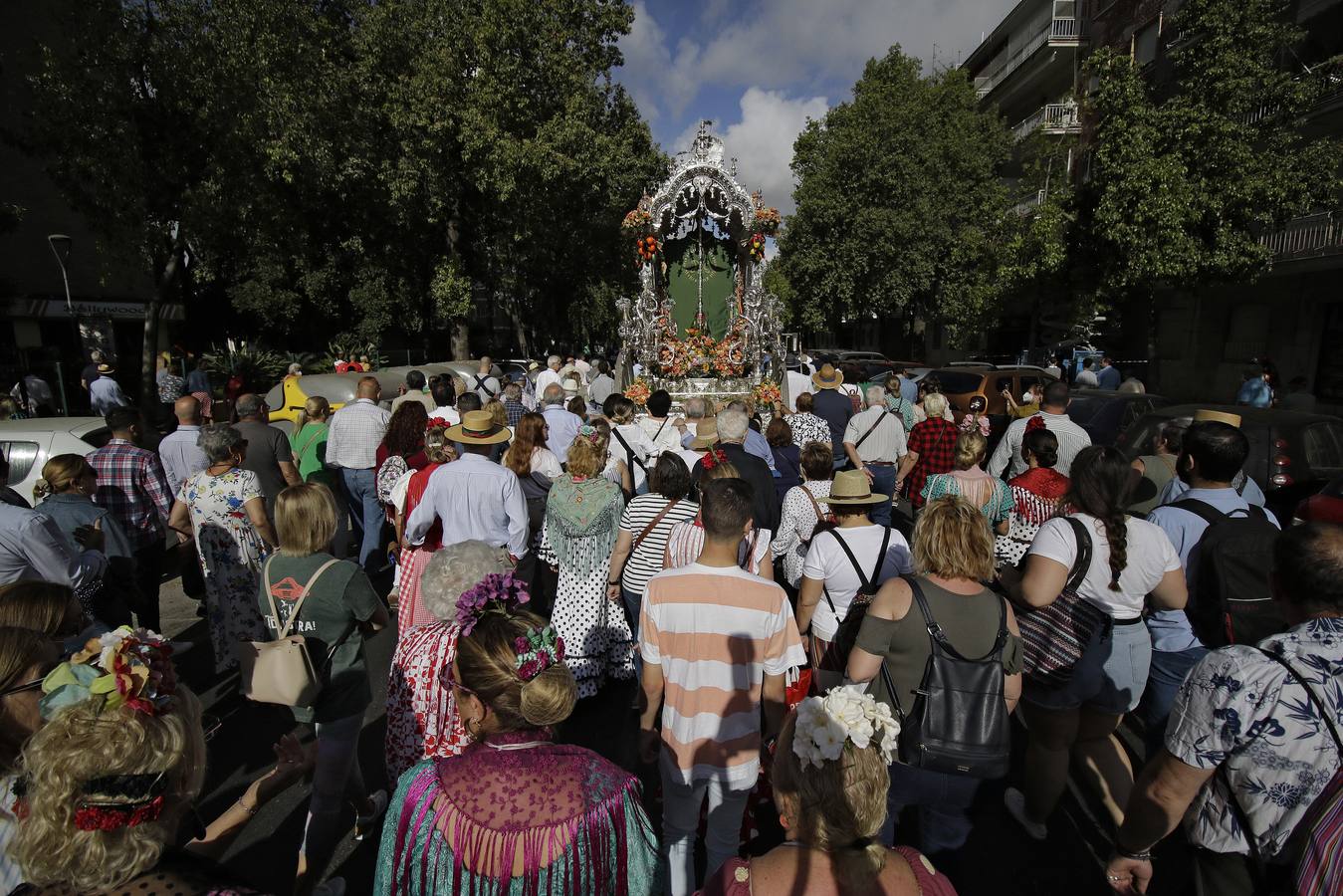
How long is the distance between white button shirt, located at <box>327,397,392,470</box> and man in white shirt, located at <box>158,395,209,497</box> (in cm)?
115

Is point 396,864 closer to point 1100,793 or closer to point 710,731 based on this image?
point 710,731

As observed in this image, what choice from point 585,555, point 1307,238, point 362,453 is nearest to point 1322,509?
point 585,555

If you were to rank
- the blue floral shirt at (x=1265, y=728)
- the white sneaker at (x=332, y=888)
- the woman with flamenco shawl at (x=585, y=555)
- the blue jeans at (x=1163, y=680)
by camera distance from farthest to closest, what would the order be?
the woman with flamenco shawl at (x=585, y=555)
the blue jeans at (x=1163, y=680)
the white sneaker at (x=332, y=888)
the blue floral shirt at (x=1265, y=728)

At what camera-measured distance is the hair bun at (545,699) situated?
1.78 meters

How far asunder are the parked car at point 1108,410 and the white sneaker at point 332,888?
9.25 m

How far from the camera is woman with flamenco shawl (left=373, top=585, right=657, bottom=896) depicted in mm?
1675

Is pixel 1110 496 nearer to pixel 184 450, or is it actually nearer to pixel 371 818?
pixel 371 818

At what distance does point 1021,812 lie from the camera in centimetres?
341

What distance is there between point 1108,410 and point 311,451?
388 inches

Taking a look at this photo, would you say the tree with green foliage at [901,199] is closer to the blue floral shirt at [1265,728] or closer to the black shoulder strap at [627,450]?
the black shoulder strap at [627,450]

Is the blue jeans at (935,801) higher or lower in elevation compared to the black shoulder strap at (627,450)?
lower

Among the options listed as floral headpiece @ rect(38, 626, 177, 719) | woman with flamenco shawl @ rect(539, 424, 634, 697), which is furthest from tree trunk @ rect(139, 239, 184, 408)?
floral headpiece @ rect(38, 626, 177, 719)

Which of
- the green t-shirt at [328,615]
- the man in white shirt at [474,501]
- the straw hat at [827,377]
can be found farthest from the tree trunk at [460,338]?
the green t-shirt at [328,615]

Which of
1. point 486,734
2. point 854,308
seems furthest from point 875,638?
point 854,308
